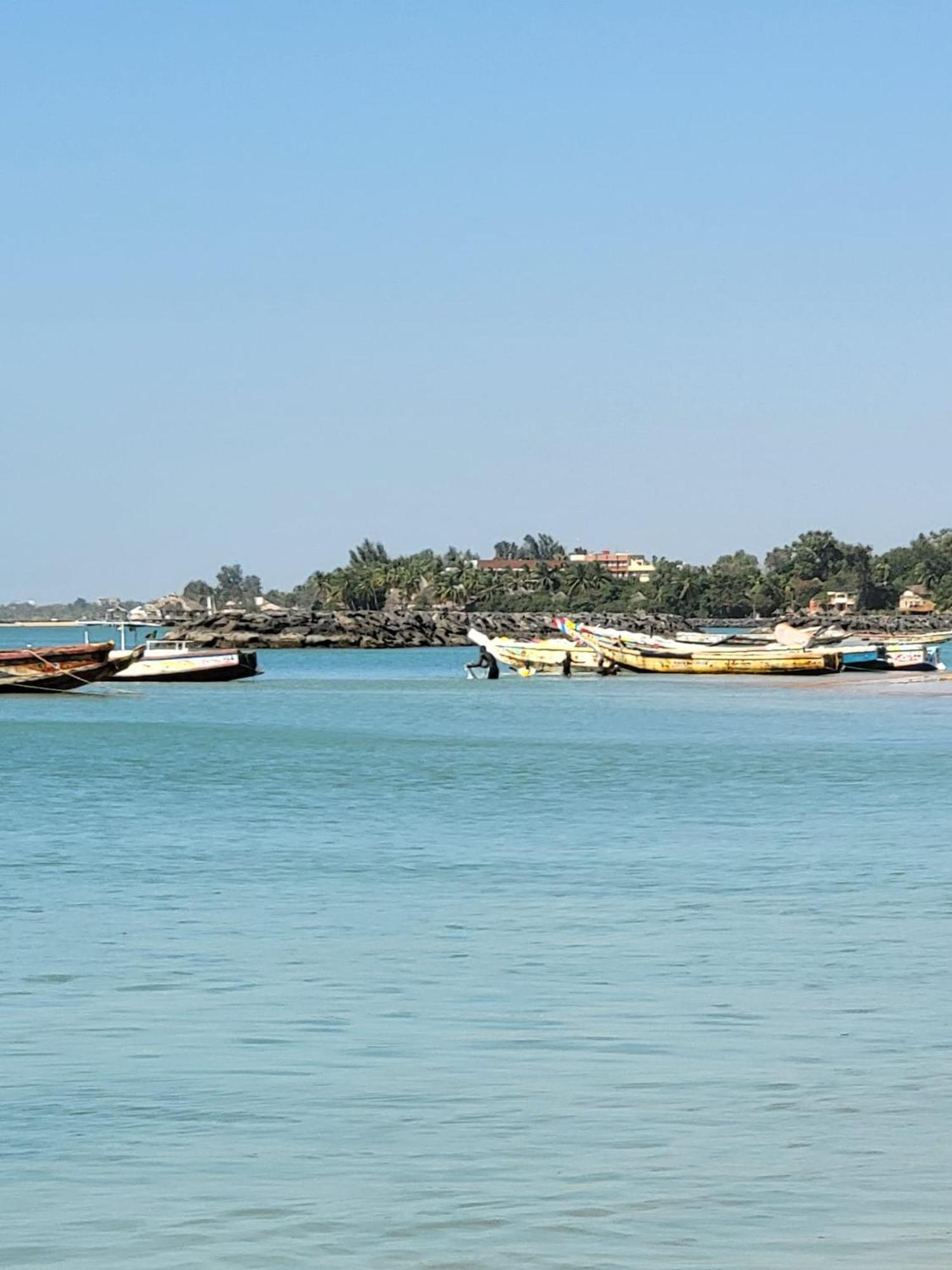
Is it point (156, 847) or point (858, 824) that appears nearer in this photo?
point (156, 847)

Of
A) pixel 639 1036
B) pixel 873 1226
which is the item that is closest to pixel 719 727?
pixel 639 1036

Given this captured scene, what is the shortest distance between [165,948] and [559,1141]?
24.5 feet

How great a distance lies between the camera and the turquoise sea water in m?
9.52

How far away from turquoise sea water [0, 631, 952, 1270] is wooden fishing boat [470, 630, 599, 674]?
76092 millimetres

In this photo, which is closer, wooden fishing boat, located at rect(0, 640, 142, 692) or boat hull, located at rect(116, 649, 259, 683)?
wooden fishing boat, located at rect(0, 640, 142, 692)

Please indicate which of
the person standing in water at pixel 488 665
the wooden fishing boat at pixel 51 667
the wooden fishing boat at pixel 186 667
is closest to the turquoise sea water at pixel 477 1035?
the wooden fishing boat at pixel 51 667

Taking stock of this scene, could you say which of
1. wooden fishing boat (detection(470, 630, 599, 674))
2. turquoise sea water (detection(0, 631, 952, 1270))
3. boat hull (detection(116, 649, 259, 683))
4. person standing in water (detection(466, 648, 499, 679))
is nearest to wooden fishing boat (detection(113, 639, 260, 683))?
boat hull (detection(116, 649, 259, 683))

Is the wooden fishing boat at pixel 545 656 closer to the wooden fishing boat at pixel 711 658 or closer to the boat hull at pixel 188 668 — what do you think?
the wooden fishing boat at pixel 711 658

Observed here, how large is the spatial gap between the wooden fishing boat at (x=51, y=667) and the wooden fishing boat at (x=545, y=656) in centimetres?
3816

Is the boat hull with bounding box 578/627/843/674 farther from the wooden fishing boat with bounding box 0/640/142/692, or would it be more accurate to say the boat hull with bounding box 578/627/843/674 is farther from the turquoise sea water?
the turquoise sea water

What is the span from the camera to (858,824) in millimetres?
30109

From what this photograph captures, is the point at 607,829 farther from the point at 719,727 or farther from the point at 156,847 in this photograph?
the point at 719,727

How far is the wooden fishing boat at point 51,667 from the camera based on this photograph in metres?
74.5

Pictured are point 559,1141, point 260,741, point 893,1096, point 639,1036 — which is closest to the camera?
point 559,1141
